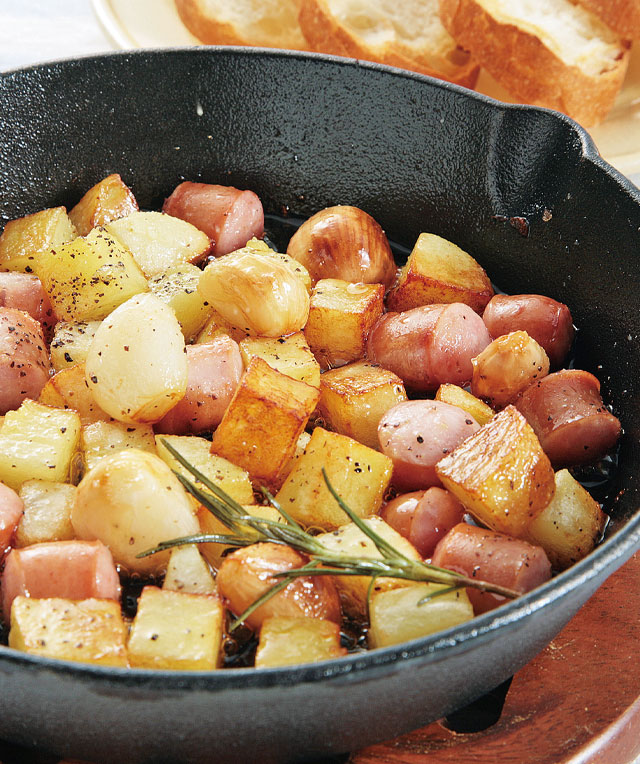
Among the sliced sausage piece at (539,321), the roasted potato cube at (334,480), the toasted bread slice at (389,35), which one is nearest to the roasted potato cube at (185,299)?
the roasted potato cube at (334,480)

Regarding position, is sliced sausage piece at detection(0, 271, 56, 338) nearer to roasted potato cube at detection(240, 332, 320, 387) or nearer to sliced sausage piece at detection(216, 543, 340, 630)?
roasted potato cube at detection(240, 332, 320, 387)

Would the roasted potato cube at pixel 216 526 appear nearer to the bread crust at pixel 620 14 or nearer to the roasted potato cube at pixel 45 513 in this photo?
the roasted potato cube at pixel 45 513

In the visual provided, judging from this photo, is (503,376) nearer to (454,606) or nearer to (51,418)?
(454,606)

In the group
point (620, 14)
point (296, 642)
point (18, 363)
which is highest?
point (620, 14)

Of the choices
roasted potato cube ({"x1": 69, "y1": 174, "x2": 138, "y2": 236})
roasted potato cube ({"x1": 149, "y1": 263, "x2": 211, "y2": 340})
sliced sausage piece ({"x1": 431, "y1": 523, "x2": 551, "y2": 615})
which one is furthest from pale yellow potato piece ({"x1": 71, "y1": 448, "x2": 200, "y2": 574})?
roasted potato cube ({"x1": 69, "y1": 174, "x2": 138, "y2": 236})

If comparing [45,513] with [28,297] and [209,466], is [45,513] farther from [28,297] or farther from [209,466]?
[28,297]

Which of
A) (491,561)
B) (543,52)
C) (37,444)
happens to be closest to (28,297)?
(37,444)
